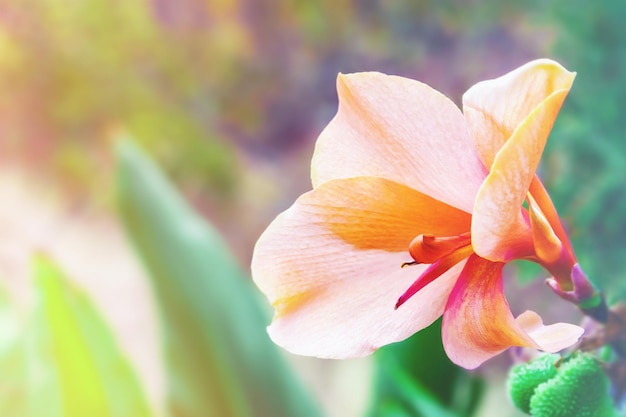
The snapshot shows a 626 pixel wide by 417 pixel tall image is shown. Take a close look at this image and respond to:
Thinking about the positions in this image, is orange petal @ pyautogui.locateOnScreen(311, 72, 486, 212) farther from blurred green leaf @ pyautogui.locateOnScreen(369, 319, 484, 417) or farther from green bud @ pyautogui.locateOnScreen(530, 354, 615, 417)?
blurred green leaf @ pyautogui.locateOnScreen(369, 319, 484, 417)

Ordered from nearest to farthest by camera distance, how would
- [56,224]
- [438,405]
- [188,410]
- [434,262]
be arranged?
[434,262] → [438,405] → [188,410] → [56,224]

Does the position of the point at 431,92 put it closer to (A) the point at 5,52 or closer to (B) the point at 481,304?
(B) the point at 481,304

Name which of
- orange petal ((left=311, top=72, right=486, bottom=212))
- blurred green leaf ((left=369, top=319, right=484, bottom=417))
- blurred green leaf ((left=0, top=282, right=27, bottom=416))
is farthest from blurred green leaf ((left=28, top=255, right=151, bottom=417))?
orange petal ((left=311, top=72, right=486, bottom=212))

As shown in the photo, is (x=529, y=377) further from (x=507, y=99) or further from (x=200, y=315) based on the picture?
(x=200, y=315)

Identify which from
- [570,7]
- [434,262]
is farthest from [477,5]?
[434,262]

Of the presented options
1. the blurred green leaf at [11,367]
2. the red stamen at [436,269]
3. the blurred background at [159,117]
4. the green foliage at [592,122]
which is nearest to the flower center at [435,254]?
the red stamen at [436,269]
